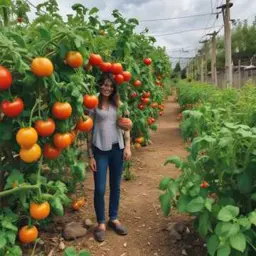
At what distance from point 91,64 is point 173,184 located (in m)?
1.23

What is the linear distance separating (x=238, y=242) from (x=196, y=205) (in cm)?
44

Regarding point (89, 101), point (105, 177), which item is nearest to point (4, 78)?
point (89, 101)

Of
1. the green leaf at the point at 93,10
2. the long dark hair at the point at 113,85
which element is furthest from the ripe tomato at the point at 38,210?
the green leaf at the point at 93,10

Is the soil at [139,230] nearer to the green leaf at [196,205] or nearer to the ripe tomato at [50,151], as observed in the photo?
the green leaf at [196,205]

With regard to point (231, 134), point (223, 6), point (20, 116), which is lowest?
point (231, 134)

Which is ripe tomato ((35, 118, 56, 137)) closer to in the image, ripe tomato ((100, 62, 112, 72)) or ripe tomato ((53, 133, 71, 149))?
ripe tomato ((53, 133, 71, 149))

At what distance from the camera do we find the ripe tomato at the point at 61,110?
87.4 inches

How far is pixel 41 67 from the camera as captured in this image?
2.03 m

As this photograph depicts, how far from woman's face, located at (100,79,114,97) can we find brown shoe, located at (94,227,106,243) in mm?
1287

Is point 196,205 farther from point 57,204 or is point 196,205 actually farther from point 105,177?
point 105,177

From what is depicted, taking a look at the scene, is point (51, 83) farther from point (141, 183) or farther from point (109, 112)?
point (141, 183)

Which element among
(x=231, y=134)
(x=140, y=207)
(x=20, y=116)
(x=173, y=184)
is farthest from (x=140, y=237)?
(x=20, y=116)

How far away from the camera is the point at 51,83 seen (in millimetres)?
2193

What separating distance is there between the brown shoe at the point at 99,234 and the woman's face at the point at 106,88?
1.29 m
